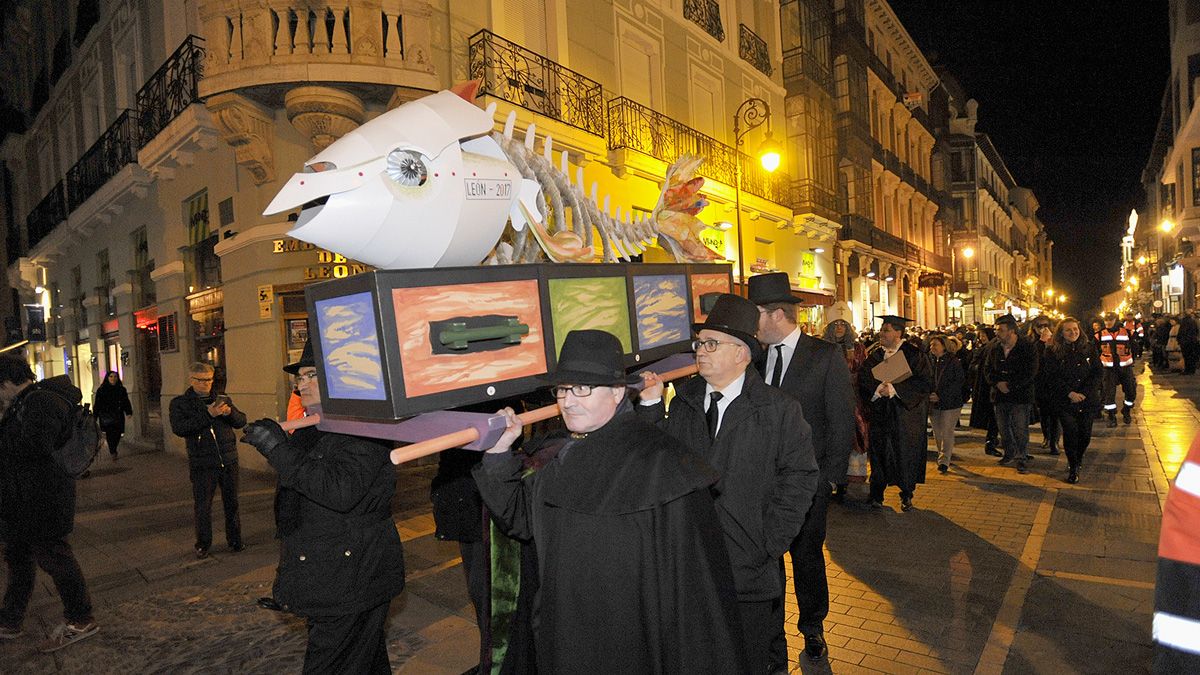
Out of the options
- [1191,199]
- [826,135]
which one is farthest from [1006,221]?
[826,135]

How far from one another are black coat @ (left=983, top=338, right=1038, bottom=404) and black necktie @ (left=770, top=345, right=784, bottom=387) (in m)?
5.95

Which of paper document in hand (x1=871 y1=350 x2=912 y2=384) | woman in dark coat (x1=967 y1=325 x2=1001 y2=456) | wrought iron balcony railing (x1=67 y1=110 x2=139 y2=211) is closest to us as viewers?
paper document in hand (x1=871 y1=350 x2=912 y2=384)

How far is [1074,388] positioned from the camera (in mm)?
7930

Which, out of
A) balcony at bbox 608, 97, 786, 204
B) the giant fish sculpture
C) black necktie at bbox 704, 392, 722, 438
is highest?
balcony at bbox 608, 97, 786, 204

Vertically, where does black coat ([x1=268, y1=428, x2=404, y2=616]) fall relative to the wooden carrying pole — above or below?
below

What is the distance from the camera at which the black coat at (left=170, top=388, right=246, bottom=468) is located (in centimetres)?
623

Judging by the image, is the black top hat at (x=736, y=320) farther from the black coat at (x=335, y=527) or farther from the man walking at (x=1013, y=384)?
the man walking at (x=1013, y=384)

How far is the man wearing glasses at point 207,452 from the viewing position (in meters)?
6.31

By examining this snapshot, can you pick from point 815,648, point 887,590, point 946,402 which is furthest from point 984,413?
point 815,648

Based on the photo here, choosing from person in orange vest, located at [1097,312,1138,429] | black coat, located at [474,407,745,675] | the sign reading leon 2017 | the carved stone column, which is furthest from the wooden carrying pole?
person in orange vest, located at [1097,312,1138,429]

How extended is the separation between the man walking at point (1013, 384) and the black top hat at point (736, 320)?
7.27 meters

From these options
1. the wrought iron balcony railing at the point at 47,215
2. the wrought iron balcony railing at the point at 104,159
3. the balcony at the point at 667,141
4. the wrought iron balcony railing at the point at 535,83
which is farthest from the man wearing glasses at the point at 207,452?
the wrought iron balcony railing at the point at 47,215

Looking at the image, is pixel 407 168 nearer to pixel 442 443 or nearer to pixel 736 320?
pixel 442 443

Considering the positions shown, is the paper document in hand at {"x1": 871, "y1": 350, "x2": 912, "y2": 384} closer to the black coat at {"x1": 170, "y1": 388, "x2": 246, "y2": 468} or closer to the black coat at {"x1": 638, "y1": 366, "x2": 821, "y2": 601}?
the black coat at {"x1": 638, "y1": 366, "x2": 821, "y2": 601}
